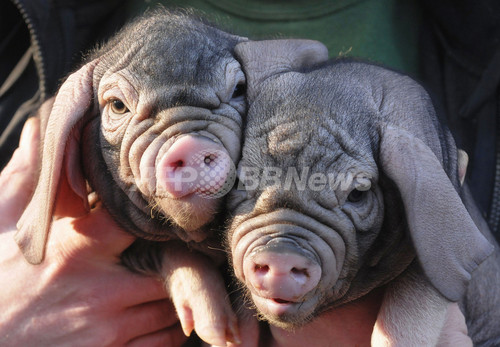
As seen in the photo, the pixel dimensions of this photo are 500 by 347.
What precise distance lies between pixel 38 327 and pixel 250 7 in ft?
5.55

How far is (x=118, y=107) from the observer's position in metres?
2.05

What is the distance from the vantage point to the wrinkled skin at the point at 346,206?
183cm

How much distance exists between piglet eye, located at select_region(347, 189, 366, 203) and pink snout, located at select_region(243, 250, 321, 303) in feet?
0.80

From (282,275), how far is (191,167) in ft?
1.23

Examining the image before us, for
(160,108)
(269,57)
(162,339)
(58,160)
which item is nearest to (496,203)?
(269,57)

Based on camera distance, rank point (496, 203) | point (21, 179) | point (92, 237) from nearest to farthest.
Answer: point (92, 237), point (21, 179), point (496, 203)

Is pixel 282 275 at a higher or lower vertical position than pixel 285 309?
higher

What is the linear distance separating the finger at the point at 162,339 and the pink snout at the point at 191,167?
96cm

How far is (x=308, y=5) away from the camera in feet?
10.5

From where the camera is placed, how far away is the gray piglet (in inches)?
73.2

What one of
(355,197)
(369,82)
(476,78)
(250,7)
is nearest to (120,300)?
(355,197)

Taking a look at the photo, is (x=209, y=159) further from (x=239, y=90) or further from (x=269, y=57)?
(x=269, y=57)

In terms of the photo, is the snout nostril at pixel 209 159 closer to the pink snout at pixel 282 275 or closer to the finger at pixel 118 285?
the pink snout at pixel 282 275

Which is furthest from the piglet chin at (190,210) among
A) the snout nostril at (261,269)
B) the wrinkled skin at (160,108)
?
the snout nostril at (261,269)
